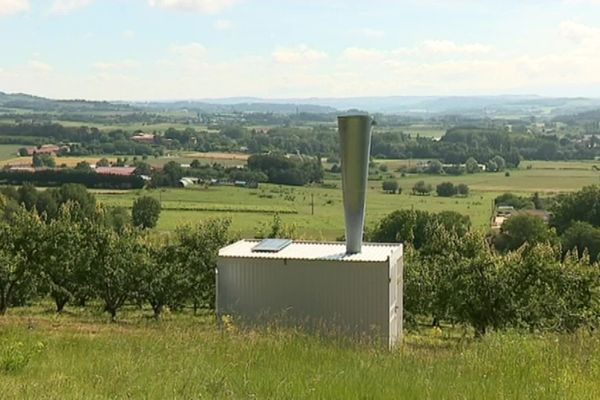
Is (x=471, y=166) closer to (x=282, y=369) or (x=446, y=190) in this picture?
(x=446, y=190)

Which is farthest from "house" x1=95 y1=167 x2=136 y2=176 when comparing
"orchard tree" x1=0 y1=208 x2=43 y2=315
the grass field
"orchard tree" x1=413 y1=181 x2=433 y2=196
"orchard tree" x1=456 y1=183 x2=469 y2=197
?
the grass field

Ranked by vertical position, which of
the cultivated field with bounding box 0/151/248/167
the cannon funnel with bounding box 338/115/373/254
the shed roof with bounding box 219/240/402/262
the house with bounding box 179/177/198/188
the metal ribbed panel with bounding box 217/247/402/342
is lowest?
the house with bounding box 179/177/198/188

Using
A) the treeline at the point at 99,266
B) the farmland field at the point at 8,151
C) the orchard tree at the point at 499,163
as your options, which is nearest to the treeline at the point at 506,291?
the treeline at the point at 99,266

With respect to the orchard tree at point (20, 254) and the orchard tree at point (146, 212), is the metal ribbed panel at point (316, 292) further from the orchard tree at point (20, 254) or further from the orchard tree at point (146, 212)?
the orchard tree at point (146, 212)

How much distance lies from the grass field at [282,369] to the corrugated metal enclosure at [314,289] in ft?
10.7

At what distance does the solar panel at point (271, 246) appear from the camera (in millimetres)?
12969

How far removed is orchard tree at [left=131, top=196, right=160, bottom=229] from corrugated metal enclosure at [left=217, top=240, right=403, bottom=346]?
34406 millimetres

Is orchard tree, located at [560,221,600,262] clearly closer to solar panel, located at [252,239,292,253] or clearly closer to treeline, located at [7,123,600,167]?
solar panel, located at [252,239,292,253]

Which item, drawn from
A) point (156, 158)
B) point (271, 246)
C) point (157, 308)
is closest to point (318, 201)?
point (156, 158)

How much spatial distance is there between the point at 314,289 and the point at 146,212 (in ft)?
128

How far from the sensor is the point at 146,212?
1961 inches

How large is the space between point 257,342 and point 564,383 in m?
3.57

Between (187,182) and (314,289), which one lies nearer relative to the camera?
(314,289)

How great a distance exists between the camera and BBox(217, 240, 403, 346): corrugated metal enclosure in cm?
1214
